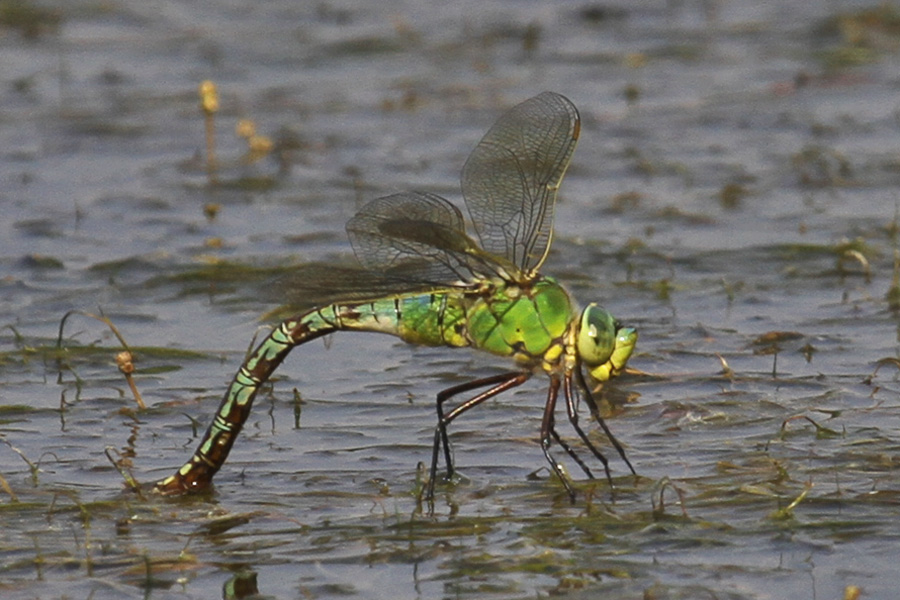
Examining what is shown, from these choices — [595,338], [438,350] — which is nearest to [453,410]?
[595,338]

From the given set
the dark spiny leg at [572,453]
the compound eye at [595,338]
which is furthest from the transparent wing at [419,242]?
the dark spiny leg at [572,453]

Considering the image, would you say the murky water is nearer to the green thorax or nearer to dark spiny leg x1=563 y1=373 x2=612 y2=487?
dark spiny leg x1=563 y1=373 x2=612 y2=487

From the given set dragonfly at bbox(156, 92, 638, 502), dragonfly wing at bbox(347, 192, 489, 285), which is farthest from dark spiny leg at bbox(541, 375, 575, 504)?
dragonfly wing at bbox(347, 192, 489, 285)

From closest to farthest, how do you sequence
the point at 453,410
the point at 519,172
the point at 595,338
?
the point at 595,338 → the point at 453,410 → the point at 519,172

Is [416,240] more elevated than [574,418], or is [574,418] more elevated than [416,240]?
[416,240]

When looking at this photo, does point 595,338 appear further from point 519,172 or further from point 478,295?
point 519,172

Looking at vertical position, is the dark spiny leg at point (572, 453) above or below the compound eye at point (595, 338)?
below

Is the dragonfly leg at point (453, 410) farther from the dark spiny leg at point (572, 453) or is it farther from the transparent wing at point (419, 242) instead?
the transparent wing at point (419, 242)

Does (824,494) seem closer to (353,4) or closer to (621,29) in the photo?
(621,29)
